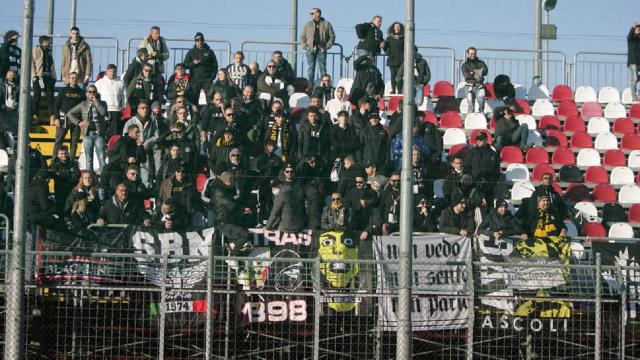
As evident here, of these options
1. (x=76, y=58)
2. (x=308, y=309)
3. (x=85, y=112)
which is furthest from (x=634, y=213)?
(x=76, y=58)

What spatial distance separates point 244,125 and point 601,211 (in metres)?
6.30

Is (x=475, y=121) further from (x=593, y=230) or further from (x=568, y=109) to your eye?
(x=593, y=230)

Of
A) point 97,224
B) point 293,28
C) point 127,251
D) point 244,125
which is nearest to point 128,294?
point 127,251

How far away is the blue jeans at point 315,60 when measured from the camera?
21945mm

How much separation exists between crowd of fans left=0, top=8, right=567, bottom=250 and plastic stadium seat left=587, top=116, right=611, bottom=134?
2331mm

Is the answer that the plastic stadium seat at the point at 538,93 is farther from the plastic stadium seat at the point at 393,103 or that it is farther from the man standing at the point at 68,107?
the man standing at the point at 68,107

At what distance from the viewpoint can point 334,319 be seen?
13.5 m

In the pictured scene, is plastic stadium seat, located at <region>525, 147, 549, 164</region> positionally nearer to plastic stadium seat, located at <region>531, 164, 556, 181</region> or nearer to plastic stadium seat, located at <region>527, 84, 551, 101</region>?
plastic stadium seat, located at <region>531, 164, 556, 181</region>

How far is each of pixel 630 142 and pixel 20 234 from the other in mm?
13794

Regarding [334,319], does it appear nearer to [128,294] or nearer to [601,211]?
[128,294]

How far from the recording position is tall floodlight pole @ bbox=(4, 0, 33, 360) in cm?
1147

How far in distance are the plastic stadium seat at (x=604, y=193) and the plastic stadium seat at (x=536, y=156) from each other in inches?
44.7

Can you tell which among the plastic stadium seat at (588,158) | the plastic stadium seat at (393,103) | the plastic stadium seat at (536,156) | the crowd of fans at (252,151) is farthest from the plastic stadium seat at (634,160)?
the plastic stadium seat at (393,103)

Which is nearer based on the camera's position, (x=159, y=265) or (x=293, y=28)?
(x=159, y=265)
